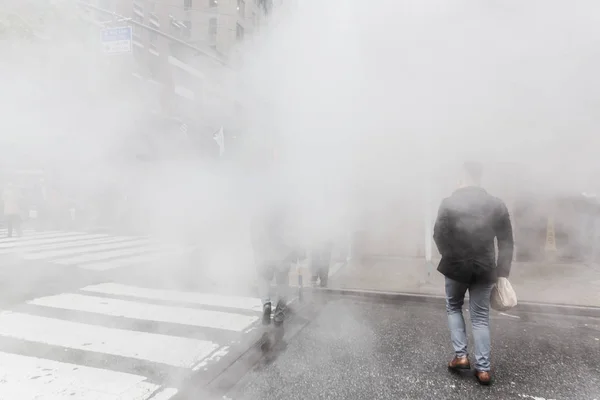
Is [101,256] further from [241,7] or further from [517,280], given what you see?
[517,280]

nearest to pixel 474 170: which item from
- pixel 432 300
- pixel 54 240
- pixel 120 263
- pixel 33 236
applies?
pixel 432 300

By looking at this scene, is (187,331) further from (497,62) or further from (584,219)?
(584,219)

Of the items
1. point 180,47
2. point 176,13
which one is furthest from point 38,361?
point 176,13

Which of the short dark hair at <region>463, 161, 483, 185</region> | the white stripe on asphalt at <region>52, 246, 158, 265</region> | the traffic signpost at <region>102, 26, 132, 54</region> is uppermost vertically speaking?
the traffic signpost at <region>102, 26, 132, 54</region>

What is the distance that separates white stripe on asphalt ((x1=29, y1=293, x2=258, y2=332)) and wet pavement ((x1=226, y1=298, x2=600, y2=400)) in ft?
2.15

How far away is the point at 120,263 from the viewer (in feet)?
20.1

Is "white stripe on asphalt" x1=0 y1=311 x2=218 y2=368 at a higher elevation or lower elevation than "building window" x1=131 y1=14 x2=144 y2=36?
lower

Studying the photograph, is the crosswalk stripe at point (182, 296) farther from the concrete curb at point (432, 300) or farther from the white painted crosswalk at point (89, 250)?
the concrete curb at point (432, 300)

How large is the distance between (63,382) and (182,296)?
6.25 ft

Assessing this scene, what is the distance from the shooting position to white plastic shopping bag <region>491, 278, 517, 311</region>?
2.46 meters

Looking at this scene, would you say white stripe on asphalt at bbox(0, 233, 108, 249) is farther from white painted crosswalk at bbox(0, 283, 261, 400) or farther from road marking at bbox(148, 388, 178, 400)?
road marking at bbox(148, 388, 178, 400)

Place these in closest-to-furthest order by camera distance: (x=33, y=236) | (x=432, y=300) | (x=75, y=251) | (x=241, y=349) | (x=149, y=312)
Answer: (x=241, y=349) < (x=149, y=312) < (x=432, y=300) < (x=75, y=251) < (x=33, y=236)

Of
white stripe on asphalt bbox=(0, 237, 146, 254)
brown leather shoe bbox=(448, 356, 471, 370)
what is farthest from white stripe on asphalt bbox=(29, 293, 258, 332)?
white stripe on asphalt bbox=(0, 237, 146, 254)

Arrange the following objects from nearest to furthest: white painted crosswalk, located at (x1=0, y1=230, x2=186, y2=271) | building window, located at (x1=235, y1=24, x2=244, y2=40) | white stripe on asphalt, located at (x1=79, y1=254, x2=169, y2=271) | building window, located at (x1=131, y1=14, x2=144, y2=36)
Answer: building window, located at (x1=131, y1=14, x2=144, y2=36)
building window, located at (x1=235, y1=24, x2=244, y2=40)
white painted crosswalk, located at (x1=0, y1=230, x2=186, y2=271)
white stripe on asphalt, located at (x1=79, y1=254, x2=169, y2=271)
